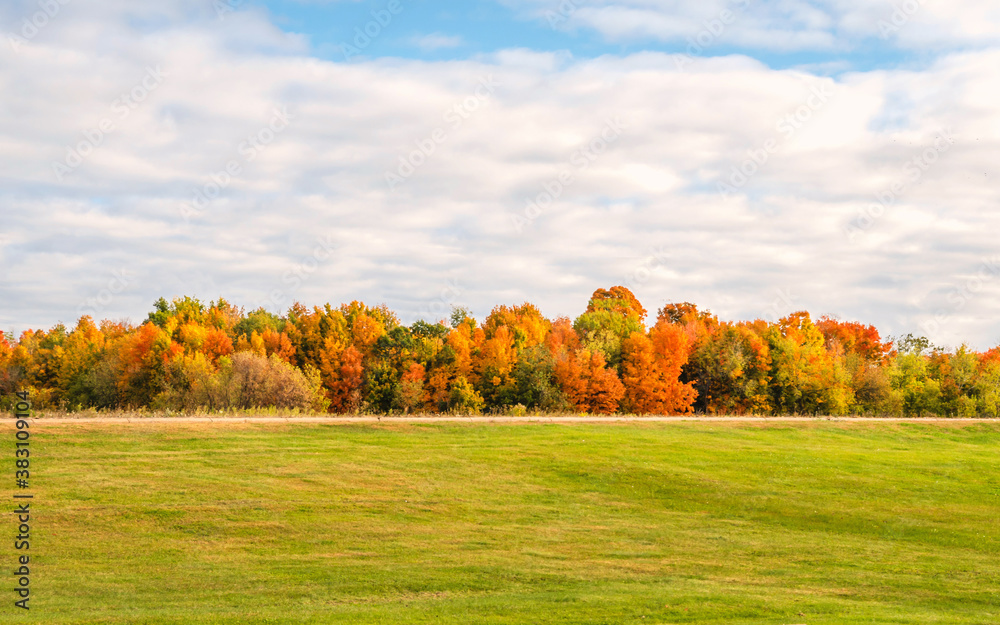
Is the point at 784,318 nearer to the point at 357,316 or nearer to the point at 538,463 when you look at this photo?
the point at 357,316

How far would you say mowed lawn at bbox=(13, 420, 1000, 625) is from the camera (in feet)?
52.9

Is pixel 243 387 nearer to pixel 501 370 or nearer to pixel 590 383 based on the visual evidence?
pixel 501 370

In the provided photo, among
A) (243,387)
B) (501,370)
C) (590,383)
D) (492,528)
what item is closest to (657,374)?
(590,383)

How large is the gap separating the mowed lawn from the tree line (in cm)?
2667

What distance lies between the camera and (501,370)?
220ft

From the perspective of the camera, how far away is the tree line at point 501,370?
212ft

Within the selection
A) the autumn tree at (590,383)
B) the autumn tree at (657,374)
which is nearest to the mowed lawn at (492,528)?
the autumn tree at (590,383)

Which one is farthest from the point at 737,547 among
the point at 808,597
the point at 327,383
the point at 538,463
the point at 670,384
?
the point at 327,383

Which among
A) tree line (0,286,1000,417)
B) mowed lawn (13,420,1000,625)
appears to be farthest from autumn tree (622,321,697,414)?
mowed lawn (13,420,1000,625)

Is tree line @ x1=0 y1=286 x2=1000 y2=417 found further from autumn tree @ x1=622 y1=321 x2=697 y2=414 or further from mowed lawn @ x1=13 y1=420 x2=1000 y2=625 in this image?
mowed lawn @ x1=13 y1=420 x2=1000 y2=625

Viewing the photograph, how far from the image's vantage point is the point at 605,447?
1379 inches

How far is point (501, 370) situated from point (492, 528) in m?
43.9

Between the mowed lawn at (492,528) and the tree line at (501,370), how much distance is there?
26.7 meters

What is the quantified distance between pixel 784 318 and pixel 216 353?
52.0 m
